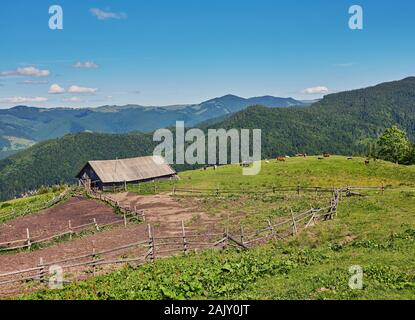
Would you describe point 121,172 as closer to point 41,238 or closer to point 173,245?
point 41,238

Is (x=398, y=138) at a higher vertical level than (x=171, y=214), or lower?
higher

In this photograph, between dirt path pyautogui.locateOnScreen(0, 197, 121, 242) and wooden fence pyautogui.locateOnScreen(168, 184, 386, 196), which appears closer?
dirt path pyautogui.locateOnScreen(0, 197, 121, 242)

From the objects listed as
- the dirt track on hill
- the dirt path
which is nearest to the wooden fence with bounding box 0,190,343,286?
the dirt track on hill

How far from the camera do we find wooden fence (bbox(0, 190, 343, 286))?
2286 cm

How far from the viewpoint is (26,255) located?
98.2 ft

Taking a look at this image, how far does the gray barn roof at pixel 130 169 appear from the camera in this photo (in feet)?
242

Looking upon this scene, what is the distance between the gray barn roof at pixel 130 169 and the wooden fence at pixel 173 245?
1628 inches

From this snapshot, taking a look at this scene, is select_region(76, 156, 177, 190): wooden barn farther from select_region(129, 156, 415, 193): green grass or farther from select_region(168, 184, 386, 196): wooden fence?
select_region(168, 184, 386, 196): wooden fence

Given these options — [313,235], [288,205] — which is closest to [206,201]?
[288,205]

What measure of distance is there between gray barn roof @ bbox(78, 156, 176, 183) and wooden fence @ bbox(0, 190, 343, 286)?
41.3 m

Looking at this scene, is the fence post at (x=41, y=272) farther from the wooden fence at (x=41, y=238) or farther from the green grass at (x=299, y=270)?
the wooden fence at (x=41, y=238)

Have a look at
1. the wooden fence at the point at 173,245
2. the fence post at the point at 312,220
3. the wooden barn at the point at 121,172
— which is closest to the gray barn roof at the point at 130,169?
the wooden barn at the point at 121,172
